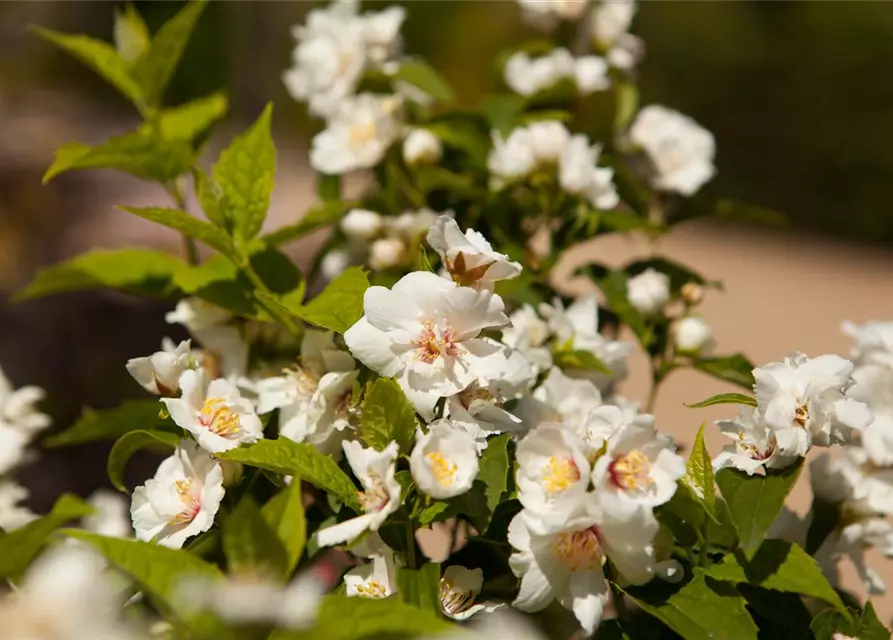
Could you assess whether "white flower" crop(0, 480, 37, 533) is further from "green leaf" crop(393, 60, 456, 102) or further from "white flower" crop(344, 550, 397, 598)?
"green leaf" crop(393, 60, 456, 102)

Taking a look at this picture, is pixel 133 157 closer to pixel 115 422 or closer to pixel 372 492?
pixel 115 422

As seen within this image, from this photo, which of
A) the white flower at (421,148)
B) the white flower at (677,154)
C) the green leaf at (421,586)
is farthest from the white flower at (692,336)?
the green leaf at (421,586)

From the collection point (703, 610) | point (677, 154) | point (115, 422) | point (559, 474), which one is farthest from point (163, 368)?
point (677, 154)

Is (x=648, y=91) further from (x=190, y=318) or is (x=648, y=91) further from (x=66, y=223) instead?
(x=190, y=318)

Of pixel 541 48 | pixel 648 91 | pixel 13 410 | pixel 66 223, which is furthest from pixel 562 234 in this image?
pixel 648 91

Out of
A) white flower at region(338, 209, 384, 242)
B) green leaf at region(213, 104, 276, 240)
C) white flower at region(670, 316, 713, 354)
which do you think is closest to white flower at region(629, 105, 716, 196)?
white flower at region(670, 316, 713, 354)
